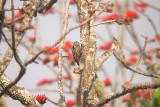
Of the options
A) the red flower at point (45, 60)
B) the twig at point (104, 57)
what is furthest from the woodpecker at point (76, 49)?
the red flower at point (45, 60)

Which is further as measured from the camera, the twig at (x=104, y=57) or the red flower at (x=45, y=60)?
the red flower at (x=45, y=60)

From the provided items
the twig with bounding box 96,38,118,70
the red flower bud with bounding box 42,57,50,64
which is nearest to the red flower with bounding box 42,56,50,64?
the red flower bud with bounding box 42,57,50,64

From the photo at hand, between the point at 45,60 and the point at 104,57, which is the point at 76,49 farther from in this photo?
the point at 45,60

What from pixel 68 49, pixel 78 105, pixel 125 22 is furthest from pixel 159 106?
pixel 68 49

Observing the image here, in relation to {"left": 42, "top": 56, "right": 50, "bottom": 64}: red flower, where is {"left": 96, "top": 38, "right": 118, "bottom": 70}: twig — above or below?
below

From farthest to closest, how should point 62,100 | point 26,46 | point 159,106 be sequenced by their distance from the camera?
1. point 26,46
2. point 62,100
3. point 159,106

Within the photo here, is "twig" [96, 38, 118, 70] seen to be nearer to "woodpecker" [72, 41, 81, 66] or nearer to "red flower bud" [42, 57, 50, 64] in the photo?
"woodpecker" [72, 41, 81, 66]

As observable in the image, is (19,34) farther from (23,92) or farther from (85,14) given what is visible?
(85,14)

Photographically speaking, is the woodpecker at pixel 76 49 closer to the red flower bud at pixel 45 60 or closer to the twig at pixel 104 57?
the twig at pixel 104 57

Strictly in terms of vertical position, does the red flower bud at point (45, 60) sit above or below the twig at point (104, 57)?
above

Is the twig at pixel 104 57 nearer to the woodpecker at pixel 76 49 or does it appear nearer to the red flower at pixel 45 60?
the woodpecker at pixel 76 49

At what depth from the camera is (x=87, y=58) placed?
3.87 feet

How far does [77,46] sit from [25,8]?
36 centimetres

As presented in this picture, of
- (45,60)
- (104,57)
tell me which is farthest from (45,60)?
(104,57)
